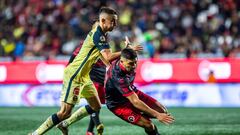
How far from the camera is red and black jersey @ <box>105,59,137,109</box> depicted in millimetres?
9148

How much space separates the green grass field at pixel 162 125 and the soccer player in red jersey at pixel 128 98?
221 cm

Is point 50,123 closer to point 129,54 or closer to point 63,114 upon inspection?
point 63,114

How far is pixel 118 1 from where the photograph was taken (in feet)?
75.8

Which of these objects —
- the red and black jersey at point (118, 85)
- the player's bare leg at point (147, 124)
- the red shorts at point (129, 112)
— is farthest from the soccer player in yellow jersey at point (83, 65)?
the player's bare leg at point (147, 124)

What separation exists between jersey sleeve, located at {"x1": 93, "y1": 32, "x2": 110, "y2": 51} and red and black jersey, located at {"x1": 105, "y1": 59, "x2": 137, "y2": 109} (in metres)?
0.27

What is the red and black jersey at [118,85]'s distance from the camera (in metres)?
9.15

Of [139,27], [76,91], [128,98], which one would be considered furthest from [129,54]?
[139,27]

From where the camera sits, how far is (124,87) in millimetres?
9141

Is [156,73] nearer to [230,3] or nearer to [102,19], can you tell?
[230,3]

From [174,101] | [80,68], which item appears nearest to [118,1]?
[174,101]

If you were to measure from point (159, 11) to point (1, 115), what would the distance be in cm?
797

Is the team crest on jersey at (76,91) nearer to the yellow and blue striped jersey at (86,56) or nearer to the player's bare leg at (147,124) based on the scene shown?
the yellow and blue striped jersey at (86,56)

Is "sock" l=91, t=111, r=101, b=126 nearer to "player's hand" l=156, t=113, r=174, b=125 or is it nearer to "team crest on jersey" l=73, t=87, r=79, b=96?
"team crest on jersey" l=73, t=87, r=79, b=96

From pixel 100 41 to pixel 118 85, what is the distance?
74 centimetres
